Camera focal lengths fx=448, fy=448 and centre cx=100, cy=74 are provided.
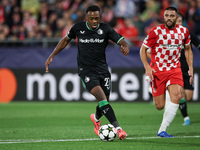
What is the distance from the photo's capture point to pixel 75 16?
18094mm

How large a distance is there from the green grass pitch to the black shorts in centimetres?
90

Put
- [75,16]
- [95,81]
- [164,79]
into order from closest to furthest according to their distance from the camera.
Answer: [95,81] → [164,79] → [75,16]

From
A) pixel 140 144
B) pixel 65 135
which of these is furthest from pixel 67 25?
pixel 140 144

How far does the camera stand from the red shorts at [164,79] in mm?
8078

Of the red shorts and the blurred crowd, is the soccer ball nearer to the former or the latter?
the red shorts

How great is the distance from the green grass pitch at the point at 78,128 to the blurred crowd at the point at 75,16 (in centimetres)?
312

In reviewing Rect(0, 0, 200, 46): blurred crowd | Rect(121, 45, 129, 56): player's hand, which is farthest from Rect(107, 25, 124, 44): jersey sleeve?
Rect(0, 0, 200, 46): blurred crowd

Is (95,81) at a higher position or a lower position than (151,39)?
lower

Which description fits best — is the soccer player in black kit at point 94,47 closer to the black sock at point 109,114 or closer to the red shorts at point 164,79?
the black sock at point 109,114

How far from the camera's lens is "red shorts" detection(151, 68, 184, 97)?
8.08 metres

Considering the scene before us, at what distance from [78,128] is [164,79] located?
232 centimetres

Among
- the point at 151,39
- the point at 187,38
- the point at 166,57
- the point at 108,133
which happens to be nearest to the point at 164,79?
the point at 166,57

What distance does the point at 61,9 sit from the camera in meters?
19.2

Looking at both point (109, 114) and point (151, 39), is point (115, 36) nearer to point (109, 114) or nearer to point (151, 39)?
point (151, 39)
